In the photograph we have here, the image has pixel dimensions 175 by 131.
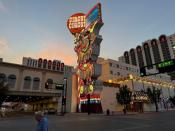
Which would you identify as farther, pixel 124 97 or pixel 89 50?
pixel 124 97

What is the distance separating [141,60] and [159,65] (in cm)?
14110

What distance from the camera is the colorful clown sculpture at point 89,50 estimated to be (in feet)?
159

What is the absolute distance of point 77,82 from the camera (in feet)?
181

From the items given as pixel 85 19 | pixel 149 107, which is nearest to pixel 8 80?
pixel 85 19

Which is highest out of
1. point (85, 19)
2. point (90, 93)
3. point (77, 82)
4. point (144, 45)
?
point (144, 45)

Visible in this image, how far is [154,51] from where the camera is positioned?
150m

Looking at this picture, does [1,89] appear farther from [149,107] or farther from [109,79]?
[149,107]

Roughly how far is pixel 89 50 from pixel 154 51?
119668 mm

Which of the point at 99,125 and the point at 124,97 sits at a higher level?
the point at 124,97

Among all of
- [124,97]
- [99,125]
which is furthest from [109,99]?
[99,125]

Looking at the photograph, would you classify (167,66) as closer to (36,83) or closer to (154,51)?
(36,83)

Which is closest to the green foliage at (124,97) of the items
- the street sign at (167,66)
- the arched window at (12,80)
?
the street sign at (167,66)

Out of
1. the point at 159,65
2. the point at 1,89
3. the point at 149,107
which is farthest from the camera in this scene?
the point at 149,107

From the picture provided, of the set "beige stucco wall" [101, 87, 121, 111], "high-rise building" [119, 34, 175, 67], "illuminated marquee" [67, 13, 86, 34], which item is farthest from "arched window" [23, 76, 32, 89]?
"high-rise building" [119, 34, 175, 67]
